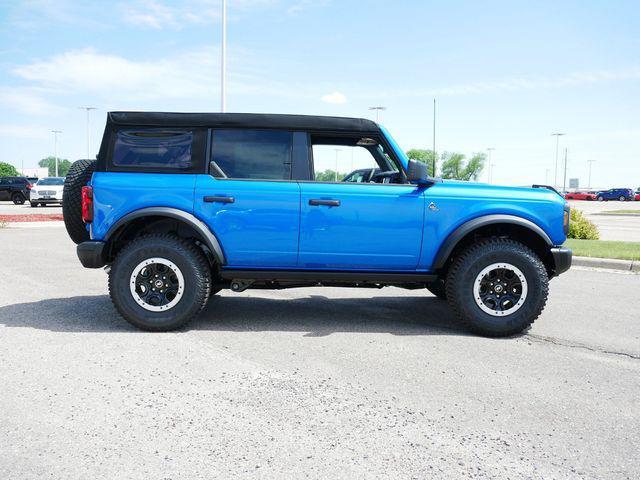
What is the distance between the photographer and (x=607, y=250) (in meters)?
10.9

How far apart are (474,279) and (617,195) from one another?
71803mm

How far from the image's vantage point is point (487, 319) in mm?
5117

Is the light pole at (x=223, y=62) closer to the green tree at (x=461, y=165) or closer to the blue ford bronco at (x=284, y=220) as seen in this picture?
the blue ford bronco at (x=284, y=220)

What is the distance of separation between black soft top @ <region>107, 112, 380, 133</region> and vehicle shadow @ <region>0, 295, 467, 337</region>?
5.97ft

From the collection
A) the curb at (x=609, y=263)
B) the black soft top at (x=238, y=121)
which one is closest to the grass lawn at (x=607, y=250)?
the curb at (x=609, y=263)

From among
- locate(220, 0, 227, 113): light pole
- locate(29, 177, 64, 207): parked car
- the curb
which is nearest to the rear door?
the curb

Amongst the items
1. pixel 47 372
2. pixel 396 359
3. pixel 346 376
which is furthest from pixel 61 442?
pixel 396 359

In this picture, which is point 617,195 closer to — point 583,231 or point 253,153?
point 583,231

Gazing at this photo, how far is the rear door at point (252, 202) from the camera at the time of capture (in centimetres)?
505

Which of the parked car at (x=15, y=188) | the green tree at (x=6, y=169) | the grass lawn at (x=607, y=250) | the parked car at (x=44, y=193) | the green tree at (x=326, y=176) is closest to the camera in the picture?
the green tree at (x=326, y=176)

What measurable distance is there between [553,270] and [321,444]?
3.42m

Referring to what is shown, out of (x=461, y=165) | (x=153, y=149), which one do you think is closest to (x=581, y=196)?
(x=461, y=165)

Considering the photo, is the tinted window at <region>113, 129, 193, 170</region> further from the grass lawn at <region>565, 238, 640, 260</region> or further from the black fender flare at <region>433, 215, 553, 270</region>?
the grass lawn at <region>565, 238, 640, 260</region>

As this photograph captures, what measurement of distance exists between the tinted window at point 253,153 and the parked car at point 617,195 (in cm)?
7116
